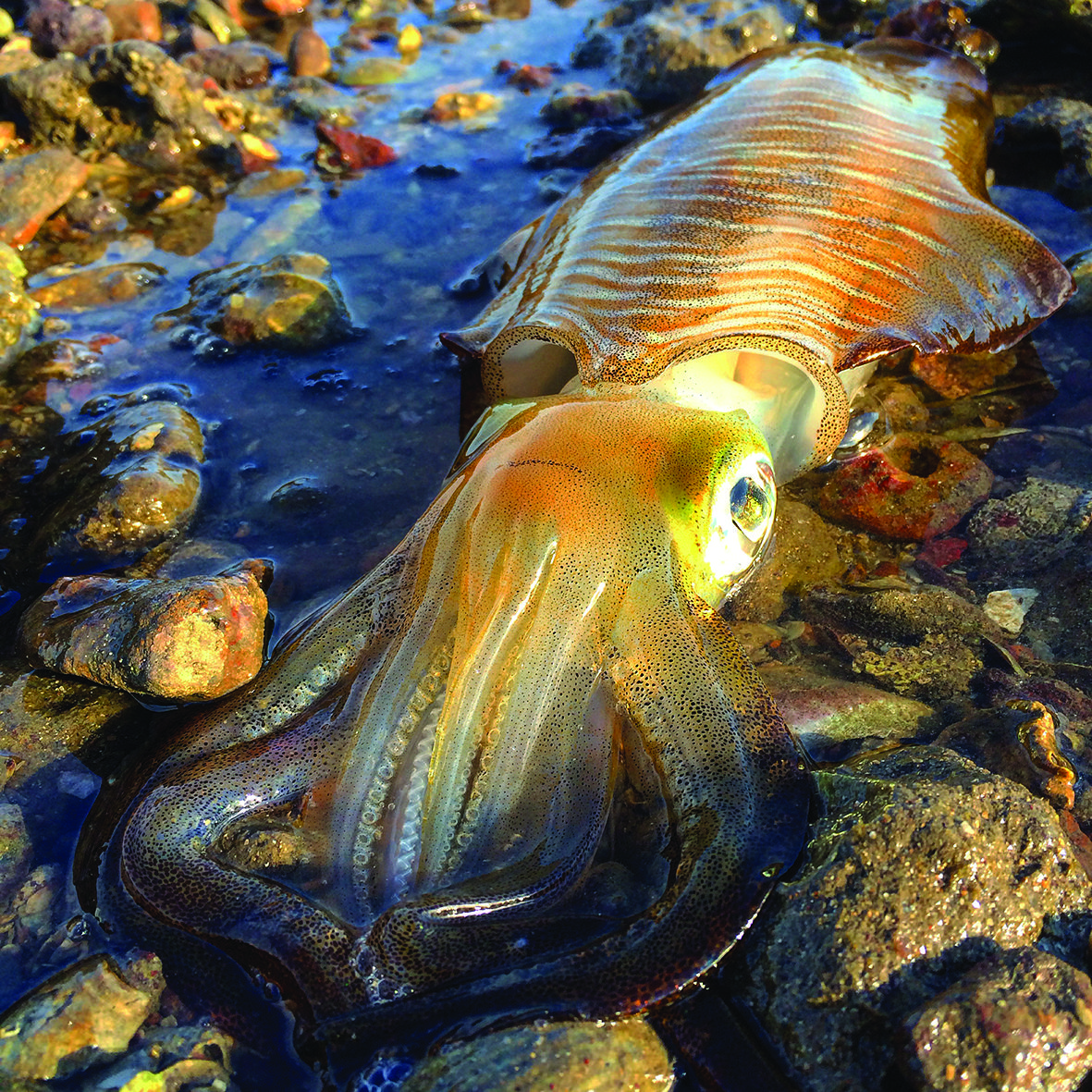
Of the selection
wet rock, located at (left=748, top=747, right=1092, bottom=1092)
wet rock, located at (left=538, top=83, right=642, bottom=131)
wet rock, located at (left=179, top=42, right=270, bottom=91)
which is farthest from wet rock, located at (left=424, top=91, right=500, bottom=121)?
wet rock, located at (left=748, top=747, right=1092, bottom=1092)

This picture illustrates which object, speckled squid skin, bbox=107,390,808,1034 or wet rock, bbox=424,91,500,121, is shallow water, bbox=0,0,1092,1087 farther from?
speckled squid skin, bbox=107,390,808,1034

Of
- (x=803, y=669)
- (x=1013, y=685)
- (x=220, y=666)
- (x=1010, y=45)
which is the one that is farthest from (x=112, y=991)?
(x=1010, y=45)

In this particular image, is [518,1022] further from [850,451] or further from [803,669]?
[850,451]

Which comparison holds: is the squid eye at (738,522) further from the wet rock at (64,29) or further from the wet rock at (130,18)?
the wet rock at (130,18)

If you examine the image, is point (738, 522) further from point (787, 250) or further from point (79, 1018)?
point (79, 1018)

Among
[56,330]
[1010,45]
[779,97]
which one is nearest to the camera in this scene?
[779,97]

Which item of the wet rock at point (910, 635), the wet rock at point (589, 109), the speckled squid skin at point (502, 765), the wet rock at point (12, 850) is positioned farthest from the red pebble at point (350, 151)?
the wet rock at point (12, 850)
